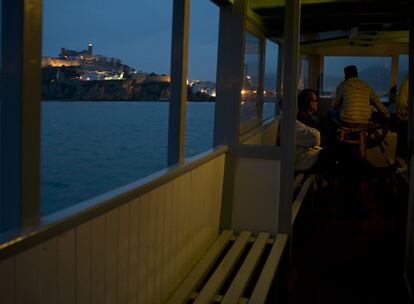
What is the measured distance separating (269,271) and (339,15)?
3241 millimetres

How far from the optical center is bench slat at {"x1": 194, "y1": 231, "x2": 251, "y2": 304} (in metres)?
2.47

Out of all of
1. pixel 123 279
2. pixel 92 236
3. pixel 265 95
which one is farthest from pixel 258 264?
pixel 265 95

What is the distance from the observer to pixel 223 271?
2.83 metres

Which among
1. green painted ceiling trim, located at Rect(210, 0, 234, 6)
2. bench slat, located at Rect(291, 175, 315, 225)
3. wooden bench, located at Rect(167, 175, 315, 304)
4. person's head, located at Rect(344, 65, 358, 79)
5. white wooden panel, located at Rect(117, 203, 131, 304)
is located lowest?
wooden bench, located at Rect(167, 175, 315, 304)

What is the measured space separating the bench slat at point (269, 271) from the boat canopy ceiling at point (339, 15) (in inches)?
64.9

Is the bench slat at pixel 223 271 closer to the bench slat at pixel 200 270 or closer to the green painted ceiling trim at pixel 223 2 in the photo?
the bench slat at pixel 200 270

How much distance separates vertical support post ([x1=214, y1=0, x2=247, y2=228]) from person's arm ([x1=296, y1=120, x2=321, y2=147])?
42.8 inches

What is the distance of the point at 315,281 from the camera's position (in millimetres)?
3344

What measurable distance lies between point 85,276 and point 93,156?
588 mm

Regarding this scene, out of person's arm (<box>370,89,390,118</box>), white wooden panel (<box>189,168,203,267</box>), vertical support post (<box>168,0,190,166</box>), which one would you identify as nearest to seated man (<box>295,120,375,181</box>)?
person's arm (<box>370,89,390,118</box>)

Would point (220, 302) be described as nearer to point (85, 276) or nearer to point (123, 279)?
point (123, 279)

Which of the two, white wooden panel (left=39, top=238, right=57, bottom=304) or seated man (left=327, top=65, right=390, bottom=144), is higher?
seated man (left=327, top=65, right=390, bottom=144)

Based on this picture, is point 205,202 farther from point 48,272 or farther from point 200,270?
point 48,272

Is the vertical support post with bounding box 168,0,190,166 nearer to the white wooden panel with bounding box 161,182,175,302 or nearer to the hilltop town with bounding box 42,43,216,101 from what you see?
the hilltop town with bounding box 42,43,216,101
